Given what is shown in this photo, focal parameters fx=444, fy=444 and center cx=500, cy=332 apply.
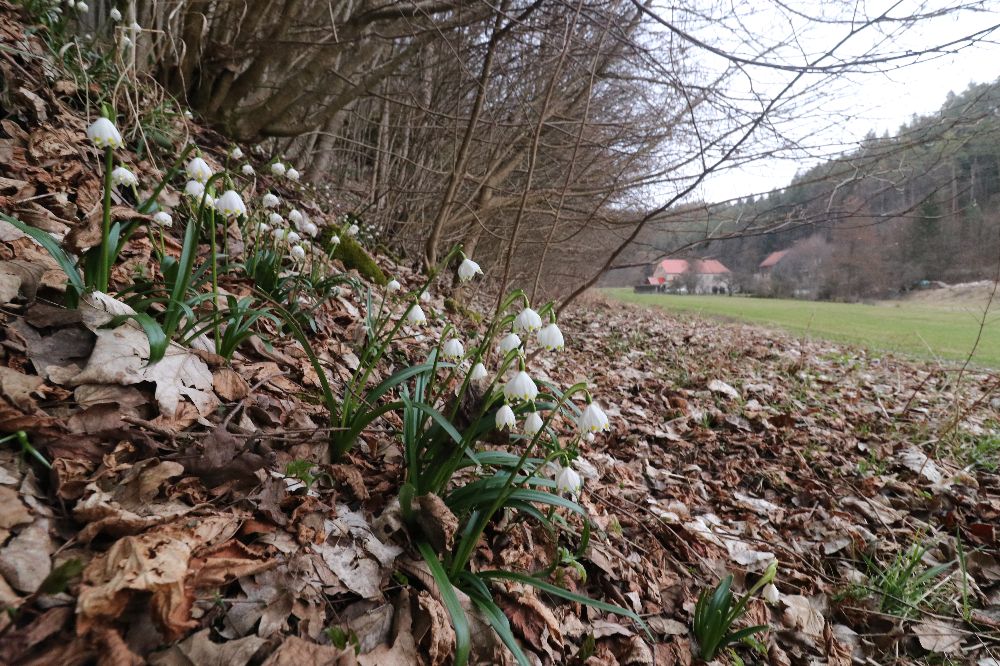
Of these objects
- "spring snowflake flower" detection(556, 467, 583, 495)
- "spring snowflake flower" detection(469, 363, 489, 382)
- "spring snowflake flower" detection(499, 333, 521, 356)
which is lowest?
"spring snowflake flower" detection(556, 467, 583, 495)

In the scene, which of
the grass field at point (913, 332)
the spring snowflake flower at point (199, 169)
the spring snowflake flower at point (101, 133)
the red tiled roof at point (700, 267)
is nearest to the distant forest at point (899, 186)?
the grass field at point (913, 332)

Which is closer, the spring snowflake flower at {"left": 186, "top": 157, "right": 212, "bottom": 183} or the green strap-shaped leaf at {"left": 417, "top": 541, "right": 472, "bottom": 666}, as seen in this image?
the green strap-shaped leaf at {"left": 417, "top": 541, "right": 472, "bottom": 666}

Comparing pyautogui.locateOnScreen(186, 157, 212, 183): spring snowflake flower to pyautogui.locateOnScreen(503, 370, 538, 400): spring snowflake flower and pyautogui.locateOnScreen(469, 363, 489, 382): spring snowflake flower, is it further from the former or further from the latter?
pyautogui.locateOnScreen(503, 370, 538, 400): spring snowflake flower

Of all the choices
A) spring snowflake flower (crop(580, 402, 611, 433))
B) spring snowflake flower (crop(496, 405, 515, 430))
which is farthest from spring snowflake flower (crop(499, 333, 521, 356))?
spring snowflake flower (crop(580, 402, 611, 433))

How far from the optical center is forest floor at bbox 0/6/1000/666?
98 cm

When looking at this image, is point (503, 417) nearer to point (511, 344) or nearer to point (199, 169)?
point (511, 344)

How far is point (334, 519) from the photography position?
4.77ft

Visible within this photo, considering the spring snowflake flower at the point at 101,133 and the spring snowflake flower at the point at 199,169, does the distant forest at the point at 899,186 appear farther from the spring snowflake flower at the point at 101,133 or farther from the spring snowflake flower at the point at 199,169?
the spring snowflake flower at the point at 101,133

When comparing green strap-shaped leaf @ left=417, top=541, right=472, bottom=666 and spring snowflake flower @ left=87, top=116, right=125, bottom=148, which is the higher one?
spring snowflake flower @ left=87, top=116, right=125, bottom=148

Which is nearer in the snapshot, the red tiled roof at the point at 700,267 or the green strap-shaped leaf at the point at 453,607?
the green strap-shaped leaf at the point at 453,607

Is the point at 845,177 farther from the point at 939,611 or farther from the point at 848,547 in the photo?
the point at 939,611

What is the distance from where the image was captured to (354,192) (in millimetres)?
6836

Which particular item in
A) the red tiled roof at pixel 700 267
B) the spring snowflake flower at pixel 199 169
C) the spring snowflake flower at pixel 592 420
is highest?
the red tiled roof at pixel 700 267

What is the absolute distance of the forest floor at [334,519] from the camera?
0.98m
